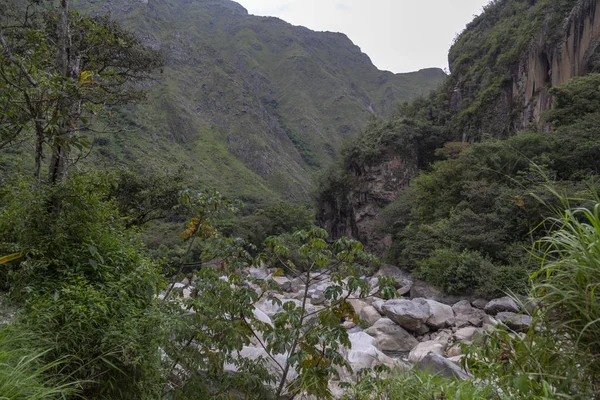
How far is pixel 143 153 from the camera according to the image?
40.5 meters

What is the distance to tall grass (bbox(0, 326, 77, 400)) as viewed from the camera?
157 centimetres

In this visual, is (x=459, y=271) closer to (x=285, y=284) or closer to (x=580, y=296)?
(x=285, y=284)

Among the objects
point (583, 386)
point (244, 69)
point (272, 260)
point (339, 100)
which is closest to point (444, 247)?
point (272, 260)

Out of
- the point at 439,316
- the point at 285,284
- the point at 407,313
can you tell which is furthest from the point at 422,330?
the point at 285,284

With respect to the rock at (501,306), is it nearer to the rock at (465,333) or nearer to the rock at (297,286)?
the rock at (465,333)

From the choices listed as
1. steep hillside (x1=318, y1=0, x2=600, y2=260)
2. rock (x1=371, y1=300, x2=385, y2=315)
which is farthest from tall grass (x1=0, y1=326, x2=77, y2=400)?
steep hillside (x1=318, y1=0, x2=600, y2=260)

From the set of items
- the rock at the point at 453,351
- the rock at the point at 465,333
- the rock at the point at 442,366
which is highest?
the rock at the point at 442,366

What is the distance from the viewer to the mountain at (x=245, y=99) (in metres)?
51.8

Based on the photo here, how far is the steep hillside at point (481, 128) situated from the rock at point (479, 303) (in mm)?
3544

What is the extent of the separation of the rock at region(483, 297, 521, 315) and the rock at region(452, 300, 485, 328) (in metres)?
0.28

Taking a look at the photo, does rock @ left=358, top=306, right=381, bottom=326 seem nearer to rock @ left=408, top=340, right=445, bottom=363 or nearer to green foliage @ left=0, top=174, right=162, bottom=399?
rock @ left=408, top=340, right=445, bottom=363

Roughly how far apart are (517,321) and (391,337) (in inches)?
119

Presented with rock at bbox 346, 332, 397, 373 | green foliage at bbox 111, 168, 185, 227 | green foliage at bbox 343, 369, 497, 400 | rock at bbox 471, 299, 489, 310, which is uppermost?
green foliage at bbox 111, 168, 185, 227

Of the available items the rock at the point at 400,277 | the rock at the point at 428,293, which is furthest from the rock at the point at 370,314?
the rock at the point at 400,277
